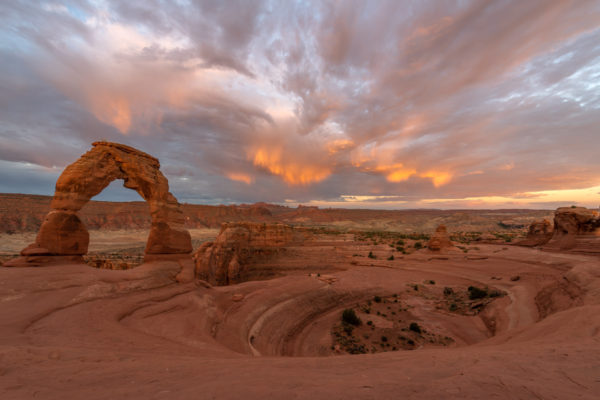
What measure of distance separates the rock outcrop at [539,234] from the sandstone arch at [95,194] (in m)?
42.7

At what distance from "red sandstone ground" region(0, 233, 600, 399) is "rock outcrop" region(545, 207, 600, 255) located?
1.60m

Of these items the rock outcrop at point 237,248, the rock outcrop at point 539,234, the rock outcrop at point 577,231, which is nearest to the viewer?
the rock outcrop at point 577,231

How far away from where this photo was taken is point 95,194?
52.5ft

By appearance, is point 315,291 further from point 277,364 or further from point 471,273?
point 471,273

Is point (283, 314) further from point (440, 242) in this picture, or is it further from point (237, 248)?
point (440, 242)

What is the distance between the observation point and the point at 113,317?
32.0ft

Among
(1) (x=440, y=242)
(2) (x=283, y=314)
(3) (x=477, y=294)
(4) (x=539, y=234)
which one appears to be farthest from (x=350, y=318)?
(4) (x=539, y=234)

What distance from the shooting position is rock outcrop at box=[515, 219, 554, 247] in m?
32.6

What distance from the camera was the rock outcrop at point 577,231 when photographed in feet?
77.2

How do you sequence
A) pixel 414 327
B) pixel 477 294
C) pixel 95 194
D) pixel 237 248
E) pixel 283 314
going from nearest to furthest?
pixel 414 327 < pixel 95 194 < pixel 283 314 < pixel 477 294 < pixel 237 248

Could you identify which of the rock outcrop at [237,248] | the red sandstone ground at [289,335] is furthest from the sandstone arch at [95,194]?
the rock outcrop at [237,248]

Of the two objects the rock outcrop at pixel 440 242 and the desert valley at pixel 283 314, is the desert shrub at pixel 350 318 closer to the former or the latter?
A: the desert valley at pixel 283 314

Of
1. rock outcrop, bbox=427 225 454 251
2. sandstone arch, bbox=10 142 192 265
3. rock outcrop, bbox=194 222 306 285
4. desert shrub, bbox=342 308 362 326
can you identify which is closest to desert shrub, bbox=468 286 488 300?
desert shrub, bbox=342 308 362 326

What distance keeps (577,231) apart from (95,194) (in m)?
43.2
